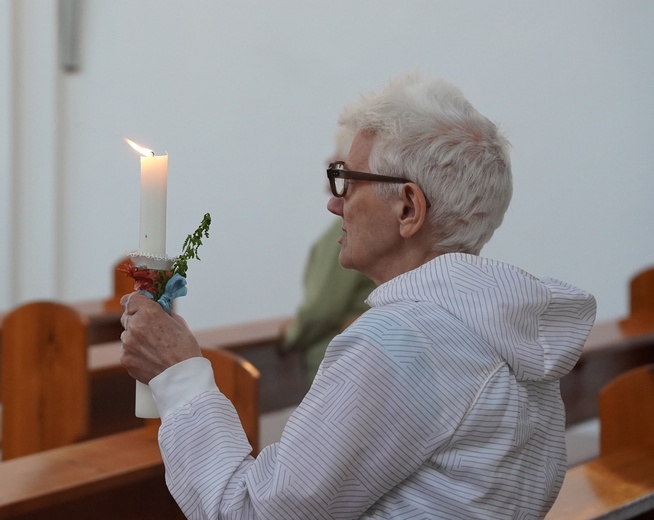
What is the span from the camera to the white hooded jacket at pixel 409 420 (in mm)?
1065

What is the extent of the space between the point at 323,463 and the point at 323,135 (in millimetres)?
4960

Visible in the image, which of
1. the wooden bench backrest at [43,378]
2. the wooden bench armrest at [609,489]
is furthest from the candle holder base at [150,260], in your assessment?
the wooden bench backrest at [43,378]

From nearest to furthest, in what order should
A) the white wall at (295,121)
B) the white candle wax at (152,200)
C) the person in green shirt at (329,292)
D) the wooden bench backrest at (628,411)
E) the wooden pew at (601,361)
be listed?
the white candle wax at (152,200) < the wooden bench backrest at (628,411) < the person in green shirt at (329,292) < the wooden pew at (601,361) < the white wall at (295,121)

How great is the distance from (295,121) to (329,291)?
2.95m

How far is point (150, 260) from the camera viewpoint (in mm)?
1184

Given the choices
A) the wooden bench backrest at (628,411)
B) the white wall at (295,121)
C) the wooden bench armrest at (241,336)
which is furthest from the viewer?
the white wall at (295,121)

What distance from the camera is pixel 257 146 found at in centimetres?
615

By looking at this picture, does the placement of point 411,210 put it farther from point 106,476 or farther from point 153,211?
point 106,476

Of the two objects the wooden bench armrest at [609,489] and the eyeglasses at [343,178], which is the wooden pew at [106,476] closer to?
the wooden bench armrest at [609,489]

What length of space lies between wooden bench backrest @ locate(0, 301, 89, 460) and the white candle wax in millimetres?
1924

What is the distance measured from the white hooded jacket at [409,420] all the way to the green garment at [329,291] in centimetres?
197

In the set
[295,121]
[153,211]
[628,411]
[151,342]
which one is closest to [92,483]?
[151,342]

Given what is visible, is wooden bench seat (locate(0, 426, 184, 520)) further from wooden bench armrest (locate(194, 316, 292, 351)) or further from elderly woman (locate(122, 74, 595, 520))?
wooden bench armrest (locate(194, 316, 292, 351))

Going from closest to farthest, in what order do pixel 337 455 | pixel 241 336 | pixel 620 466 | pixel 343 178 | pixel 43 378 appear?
pixel 337 455
pixel 343 178
pixel 620 466
pixel 43 378
pixel 241 336
